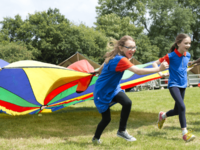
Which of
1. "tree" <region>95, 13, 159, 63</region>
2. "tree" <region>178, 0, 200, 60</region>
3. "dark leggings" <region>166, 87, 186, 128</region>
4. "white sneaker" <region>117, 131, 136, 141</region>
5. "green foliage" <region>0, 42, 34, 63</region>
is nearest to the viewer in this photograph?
"white sneaker" <region>117, 131, 136, 141</region>

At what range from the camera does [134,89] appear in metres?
16.0

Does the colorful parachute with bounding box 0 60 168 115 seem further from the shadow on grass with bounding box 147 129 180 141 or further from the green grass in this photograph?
the shadow on grass with bounding box 147 129 180 141

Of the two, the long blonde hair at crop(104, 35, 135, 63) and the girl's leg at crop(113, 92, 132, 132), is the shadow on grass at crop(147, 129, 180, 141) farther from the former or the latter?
the long blonde hair at crop(104, 35, 135, 63)

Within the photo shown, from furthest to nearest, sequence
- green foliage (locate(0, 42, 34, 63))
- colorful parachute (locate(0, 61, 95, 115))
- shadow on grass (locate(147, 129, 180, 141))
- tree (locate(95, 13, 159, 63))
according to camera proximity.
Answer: tree (locate(95, 13, 159, 63))
green foliage (locate(0, 42, 34, 63))
colorful parachute (locate(0, 61, 95, 115))
shadow on grass (locate(147, 129, 180, 141))

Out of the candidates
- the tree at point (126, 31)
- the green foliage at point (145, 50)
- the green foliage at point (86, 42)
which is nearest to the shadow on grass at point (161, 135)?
the green foliage at point (86, 42)

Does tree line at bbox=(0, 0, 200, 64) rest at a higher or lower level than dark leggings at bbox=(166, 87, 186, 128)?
higher

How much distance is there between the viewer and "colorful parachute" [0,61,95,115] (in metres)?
3.48

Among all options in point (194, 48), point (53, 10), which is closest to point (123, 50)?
point (53, 10)

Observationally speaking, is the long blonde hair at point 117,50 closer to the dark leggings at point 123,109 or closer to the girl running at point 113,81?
the girl running at point 113,81

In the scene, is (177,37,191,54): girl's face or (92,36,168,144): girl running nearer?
(92,36,168,144): girl running

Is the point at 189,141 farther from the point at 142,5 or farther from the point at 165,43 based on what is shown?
the point at 142,5

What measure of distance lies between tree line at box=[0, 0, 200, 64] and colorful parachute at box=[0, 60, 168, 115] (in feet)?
57.4

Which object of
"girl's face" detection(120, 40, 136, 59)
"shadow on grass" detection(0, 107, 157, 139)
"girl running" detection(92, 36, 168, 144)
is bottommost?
"shadow on grass" detection(0, 107, 157, 139)

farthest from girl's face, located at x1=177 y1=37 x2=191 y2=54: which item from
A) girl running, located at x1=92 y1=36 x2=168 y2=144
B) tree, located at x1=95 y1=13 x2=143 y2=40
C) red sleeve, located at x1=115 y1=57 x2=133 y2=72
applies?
tree, located at x1=95 y1=13 x2=143 y2=40
